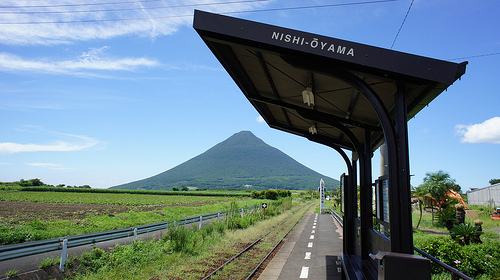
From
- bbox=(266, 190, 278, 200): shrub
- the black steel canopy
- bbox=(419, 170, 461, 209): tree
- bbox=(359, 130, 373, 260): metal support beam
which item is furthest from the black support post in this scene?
bbox=(266, 190, 278, 200): shrub

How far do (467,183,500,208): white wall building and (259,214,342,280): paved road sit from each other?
3797 cm

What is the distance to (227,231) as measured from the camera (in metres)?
16.1

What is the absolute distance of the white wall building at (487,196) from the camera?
140ft

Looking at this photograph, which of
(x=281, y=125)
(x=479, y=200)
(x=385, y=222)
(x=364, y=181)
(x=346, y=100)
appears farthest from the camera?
(x=479, y=200)

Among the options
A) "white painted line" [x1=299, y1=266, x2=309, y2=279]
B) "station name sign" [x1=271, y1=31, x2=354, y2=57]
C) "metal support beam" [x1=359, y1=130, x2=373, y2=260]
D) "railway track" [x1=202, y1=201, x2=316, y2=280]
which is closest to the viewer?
"station name sign" [x1=271, y1=31, x2=354, y2=57]

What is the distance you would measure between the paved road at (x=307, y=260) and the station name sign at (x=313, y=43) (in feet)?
20.4

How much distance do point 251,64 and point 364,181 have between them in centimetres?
339

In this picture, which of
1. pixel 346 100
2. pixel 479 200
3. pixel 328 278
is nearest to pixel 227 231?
pixel 328 278

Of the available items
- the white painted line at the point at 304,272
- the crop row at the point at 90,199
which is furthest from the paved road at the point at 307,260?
the crop row at the point at 90,199

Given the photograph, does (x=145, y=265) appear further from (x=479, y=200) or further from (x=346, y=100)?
(x=479, y=200)

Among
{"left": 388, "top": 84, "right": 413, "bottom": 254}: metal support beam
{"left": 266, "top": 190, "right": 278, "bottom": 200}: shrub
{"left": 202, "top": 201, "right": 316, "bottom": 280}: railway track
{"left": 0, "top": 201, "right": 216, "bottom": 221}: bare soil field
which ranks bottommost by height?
{"left": 0, "top": 201, "right": 216, "bottom": 221}: bare soil field

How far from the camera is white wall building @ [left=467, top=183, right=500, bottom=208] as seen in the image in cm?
4272

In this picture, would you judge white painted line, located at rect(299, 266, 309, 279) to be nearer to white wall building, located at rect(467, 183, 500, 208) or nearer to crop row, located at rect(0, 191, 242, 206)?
crop row, located at rect(0, 191, 242, 206)

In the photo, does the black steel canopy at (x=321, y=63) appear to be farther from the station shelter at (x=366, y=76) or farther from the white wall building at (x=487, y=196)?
the white wall building at (x=487, y=196)
